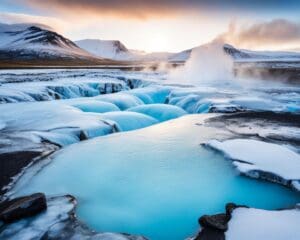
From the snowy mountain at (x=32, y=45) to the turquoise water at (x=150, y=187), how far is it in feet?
328

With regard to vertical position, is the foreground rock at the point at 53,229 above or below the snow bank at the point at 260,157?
below

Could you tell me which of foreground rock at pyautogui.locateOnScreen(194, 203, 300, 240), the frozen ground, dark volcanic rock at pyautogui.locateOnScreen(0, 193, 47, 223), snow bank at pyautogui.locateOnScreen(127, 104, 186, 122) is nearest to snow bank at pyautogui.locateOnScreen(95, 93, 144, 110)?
snow bank at pyautogui.locateOnScreen(127, 104, 186, 122)

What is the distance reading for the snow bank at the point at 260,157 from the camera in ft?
24.3

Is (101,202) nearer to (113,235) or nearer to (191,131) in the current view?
(113,235)

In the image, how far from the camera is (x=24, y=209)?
518 centimetres

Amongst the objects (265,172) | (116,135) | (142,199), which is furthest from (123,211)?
(116,135)

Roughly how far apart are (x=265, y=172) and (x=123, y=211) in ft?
12.0

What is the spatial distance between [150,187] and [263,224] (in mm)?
2664

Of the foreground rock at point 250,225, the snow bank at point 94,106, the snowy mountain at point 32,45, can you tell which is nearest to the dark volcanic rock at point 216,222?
the foreground rock at point 250,225

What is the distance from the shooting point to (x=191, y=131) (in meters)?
11.9

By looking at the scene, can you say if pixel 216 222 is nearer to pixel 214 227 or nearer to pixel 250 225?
pixel 214 227

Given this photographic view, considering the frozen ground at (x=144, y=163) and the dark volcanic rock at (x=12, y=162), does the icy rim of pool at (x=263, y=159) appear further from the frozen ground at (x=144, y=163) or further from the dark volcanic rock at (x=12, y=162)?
the dark volcanic rock at (x=12, y=162)

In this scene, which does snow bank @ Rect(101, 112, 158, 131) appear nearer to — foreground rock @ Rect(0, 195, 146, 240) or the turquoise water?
the turquoise water

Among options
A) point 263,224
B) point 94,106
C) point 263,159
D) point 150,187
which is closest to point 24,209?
point 150,187
